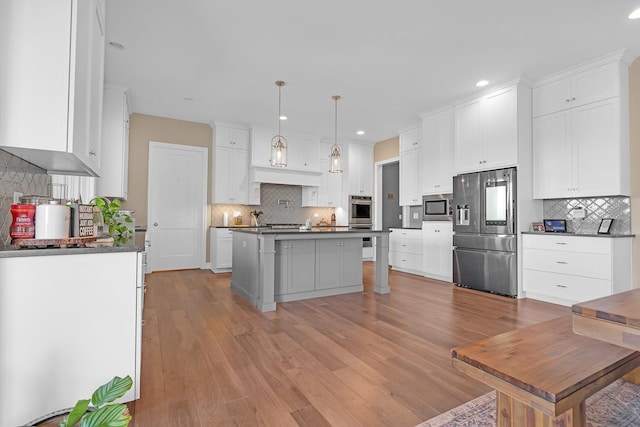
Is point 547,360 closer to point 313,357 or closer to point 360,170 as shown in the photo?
point 313,357

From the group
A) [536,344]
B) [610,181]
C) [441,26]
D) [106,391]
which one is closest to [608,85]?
[610,181]

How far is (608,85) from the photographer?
3.58m

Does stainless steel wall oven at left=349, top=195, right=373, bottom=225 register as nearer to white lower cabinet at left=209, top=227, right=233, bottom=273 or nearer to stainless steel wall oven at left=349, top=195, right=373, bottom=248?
stainless steel wall oven at left=349, top=195, right=373, bottom=248

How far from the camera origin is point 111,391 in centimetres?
85

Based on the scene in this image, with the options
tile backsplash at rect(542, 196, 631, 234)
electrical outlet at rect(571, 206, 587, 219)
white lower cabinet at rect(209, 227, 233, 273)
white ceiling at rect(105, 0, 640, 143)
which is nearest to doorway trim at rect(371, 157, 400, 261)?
white ceiling at rect(105, 0, 640, 143)

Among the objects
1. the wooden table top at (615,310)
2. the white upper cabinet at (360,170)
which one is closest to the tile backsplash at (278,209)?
the white upper cabinet at (360,170)

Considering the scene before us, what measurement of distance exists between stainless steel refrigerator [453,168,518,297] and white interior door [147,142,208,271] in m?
4.61

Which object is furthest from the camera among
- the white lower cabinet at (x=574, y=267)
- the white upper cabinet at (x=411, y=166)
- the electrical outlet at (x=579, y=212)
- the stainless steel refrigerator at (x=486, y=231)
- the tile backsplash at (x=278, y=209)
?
the tile backsplash at (x=278, y=209)

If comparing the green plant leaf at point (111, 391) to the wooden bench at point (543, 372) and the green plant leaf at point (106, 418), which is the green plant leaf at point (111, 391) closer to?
the green plant leaf at point (106, 418)

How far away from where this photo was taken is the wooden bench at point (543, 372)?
1.13 meters

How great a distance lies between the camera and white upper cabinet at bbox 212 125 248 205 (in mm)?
6078

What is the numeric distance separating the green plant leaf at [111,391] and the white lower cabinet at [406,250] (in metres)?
5.33

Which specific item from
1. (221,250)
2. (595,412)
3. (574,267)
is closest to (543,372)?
(595,412)

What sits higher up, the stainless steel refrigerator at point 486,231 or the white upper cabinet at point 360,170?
the white upper cabinet at point 360,170
